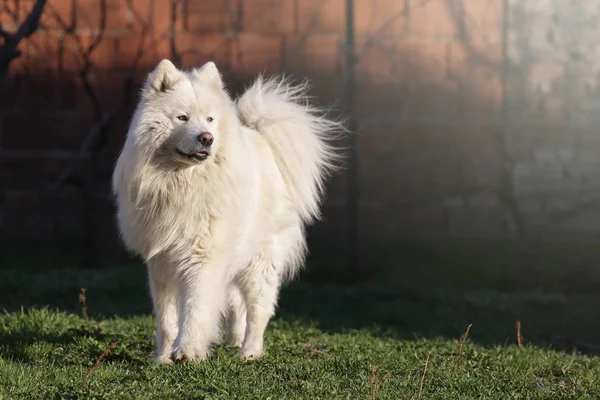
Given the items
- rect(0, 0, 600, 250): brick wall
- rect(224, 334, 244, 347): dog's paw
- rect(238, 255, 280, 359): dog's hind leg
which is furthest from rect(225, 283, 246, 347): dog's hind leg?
rect(0, 0, 600, 250): brick wall

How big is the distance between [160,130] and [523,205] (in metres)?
6.94

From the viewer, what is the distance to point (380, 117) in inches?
417

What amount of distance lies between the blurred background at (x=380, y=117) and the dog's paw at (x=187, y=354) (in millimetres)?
5473

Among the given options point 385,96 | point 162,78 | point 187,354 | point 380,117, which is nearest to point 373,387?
point 187,354

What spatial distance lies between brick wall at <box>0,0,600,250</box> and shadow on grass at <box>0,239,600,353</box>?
0.35 meters

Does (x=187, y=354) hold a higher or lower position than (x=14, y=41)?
lower

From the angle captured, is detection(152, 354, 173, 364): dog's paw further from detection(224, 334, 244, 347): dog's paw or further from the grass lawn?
detection(224, 334, 244, 347): dog's paw

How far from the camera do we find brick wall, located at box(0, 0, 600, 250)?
34.3 feet

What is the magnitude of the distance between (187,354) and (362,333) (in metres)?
2.05

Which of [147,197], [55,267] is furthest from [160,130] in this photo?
[55,267]

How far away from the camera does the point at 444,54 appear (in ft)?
34.7

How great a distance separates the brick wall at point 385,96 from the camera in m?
10.4

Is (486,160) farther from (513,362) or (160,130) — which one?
(160,130)

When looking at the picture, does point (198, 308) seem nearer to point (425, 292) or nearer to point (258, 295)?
point (258, 295)
